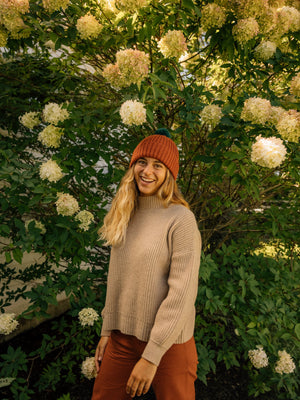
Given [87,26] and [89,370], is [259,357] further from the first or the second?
[87,26]

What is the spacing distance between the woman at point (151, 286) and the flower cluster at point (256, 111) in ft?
1.69

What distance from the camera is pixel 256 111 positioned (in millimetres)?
1518

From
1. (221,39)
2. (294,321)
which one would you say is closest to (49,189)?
(221,39)

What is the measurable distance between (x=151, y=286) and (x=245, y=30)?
1623mm

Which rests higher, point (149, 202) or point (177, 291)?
point (149, 202)

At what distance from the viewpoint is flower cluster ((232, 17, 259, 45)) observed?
1.63 m

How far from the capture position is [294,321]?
2.06 m

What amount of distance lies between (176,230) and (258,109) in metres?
0.87

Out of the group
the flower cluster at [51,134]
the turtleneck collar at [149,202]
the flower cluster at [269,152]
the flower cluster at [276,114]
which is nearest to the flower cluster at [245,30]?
the flower cluster at [276,114]

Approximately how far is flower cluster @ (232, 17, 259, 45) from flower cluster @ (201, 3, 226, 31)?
0.35 ft

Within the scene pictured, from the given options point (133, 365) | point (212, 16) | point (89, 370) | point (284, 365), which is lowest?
point (89, 370)

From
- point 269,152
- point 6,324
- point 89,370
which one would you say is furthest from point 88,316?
point 269,152

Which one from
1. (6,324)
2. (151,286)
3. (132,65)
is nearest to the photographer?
(151,286)

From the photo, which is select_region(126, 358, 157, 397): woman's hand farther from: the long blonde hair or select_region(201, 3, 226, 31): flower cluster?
select_region(201, 3, 226, 31): flower cluster
